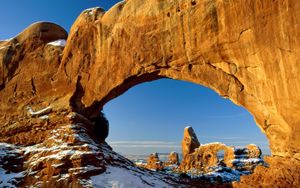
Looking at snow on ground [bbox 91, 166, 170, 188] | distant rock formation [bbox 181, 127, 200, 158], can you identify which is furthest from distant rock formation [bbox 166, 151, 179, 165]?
snow on ground [bbox 91, 166, 170, 188]

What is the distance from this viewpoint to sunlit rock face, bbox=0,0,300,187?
15430 millimetres

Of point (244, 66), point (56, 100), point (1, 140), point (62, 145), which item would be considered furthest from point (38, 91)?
point (244, 66)

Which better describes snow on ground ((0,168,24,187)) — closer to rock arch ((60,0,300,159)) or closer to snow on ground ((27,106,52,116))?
snow on ground ((27,106,52,116))

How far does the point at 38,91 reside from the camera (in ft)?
92.4

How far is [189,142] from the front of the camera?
61.3 meters

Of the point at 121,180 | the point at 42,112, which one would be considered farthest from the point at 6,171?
the point at 121,180

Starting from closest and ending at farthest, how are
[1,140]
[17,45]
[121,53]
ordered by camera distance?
1. [121,53]
2. [1,140]
3. [17,45]

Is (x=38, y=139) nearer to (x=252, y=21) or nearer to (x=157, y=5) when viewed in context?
(x=157, y=5)

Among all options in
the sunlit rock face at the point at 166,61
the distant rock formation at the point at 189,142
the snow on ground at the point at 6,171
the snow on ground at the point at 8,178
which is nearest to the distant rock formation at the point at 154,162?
the distant rock formation at the point at 189,142

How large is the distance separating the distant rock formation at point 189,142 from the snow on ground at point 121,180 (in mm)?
39780

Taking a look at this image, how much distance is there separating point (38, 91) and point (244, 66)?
1890 cm

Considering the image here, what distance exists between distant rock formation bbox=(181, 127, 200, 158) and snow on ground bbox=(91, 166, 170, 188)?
131ft

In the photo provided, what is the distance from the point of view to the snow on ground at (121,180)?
18.9 m

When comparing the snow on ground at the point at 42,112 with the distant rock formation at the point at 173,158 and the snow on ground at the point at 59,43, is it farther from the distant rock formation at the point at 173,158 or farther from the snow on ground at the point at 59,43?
the distant rock formation at the point at 173,158
